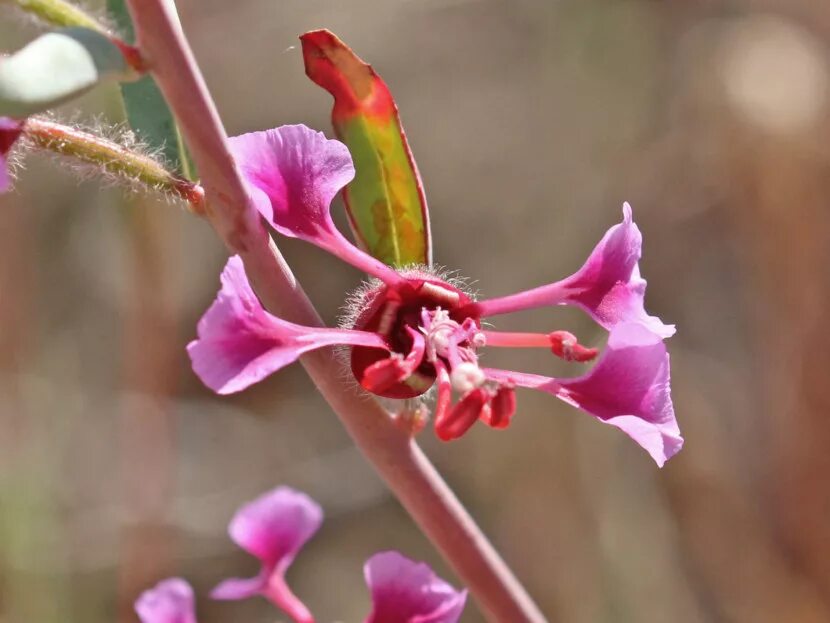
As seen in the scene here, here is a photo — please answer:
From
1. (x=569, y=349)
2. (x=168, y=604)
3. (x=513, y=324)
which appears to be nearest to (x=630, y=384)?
(x=569, y=349)

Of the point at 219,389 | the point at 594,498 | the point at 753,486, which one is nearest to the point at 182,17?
the point at 594,498

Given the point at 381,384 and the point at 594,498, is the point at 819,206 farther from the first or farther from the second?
the point at 381,384

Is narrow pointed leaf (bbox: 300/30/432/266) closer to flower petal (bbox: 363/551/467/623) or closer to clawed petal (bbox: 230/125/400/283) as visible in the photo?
clawed petal (bbox: 230/125/400/283)

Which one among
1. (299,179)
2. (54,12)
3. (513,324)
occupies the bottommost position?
(513,324)

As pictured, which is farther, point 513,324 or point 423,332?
point 513,324

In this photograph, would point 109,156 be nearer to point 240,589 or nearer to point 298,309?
point 298,309

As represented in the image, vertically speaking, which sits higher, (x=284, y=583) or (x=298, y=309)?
(x=298, y=309)
